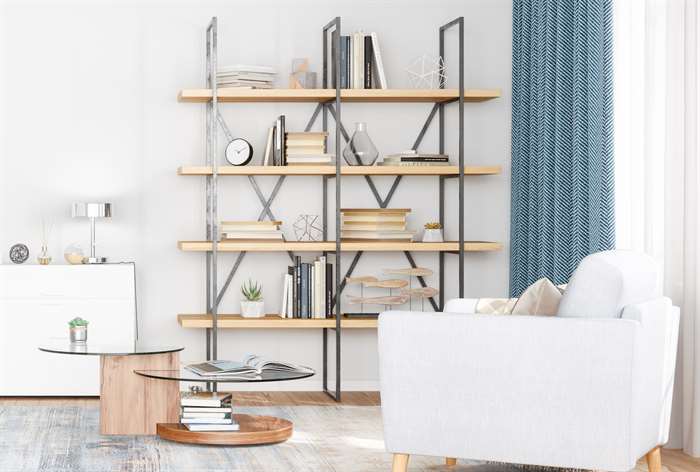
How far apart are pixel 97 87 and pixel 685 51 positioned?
343 cm

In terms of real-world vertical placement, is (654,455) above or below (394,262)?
below

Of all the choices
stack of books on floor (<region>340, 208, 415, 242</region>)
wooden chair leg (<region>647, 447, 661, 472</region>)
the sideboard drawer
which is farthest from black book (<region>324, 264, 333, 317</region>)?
wooden chair leg (<region>647, 447, 661, 472</region>)

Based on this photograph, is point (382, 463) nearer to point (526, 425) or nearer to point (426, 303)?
point (526, 425)

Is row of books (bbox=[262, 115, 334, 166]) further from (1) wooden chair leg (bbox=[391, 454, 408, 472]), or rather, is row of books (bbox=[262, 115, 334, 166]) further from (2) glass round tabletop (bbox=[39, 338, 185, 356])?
(1) wooden chair leg (bbox=[391, 454, 408, 472])

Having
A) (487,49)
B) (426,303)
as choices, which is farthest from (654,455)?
(487,49)

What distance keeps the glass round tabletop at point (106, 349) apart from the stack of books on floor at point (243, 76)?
174 centimetres

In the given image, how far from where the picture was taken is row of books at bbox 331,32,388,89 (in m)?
6.12

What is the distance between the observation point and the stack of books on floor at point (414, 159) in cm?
604

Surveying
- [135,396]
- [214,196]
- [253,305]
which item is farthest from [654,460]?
[214,196]

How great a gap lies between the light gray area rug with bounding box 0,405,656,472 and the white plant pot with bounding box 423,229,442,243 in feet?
4.21

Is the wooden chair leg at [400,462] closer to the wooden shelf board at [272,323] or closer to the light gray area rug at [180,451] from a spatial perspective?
the light gray area rug at [180,451]

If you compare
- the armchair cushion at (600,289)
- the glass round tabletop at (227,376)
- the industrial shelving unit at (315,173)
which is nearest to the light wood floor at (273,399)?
the industrial shelving unit at (315,173)

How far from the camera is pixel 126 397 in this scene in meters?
4.84

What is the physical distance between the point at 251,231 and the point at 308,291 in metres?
0.47
